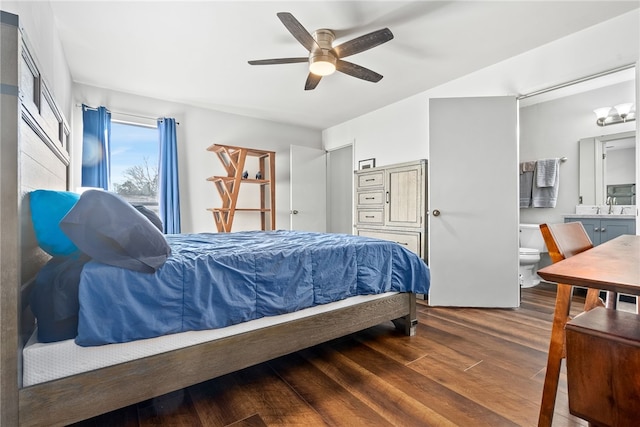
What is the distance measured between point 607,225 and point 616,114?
1364 mm

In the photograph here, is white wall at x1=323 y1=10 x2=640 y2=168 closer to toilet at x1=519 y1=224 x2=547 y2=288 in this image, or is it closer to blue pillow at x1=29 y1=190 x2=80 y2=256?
toilet at x1=519 y1=224 x2=547 y2=288

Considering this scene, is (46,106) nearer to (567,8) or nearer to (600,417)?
(600,417)

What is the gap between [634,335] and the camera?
743 millimetres

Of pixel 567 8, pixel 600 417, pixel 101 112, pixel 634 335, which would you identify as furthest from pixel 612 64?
pixel 101 112

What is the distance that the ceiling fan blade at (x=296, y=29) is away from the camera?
6.19 ft

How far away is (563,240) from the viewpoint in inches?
49.5

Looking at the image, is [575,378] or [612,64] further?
[612,64]

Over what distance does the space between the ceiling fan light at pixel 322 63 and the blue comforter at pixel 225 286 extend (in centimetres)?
150

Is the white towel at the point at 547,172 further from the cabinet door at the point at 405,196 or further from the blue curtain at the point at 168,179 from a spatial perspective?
the blue curtain at the point at 168,179

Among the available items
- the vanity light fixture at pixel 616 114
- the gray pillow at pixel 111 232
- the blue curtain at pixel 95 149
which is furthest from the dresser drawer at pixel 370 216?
the blue curtain at pixel 95 149

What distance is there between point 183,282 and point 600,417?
1.51 meters

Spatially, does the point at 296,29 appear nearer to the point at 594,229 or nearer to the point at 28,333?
the point at 28,333

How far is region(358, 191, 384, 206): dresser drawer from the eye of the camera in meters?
3.96

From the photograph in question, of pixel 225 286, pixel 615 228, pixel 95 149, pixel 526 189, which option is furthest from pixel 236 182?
pixel 615 228
